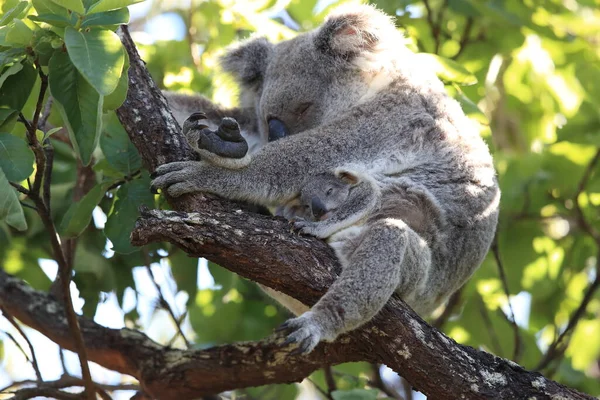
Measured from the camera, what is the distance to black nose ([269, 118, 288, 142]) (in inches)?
171

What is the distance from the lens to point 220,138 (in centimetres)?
354

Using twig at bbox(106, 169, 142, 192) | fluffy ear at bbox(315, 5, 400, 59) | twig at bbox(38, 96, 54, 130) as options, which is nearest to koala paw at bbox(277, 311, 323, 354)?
twig at bbox(106, 169, 142, 192)

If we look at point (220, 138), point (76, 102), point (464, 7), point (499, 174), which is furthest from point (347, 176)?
point (499, 174)

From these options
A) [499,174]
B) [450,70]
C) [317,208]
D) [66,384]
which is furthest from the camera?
[499,174]

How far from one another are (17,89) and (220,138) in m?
0.97

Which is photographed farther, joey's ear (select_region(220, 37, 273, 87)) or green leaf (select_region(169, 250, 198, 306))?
joey's ear (select_region(220, 37, 273, 87))

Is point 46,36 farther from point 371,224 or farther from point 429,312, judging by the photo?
point 429,312

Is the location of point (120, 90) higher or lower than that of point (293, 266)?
higher

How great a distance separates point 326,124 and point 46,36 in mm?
1717

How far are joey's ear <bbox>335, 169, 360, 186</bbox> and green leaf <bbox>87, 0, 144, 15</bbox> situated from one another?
57.9 inches

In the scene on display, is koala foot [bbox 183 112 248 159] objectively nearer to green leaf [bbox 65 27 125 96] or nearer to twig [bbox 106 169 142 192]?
twig [bbox 106 169 142 192]

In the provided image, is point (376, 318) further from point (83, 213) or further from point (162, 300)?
point (162, 300)

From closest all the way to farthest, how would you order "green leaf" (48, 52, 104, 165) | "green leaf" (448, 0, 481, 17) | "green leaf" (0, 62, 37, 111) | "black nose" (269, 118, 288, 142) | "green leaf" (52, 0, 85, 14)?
1. "green leaf" (52, 0, 85, 14)
2. "green leaf" (48, 52, 104, 165)
3. "green leaf" (0, 62, 37, 111)
4. "black nose" (269, 118, 288, 142)
5. "green leaf" (448, 0, 481, 17)

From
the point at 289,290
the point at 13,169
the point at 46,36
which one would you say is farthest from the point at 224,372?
the point at 46,36
